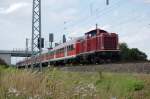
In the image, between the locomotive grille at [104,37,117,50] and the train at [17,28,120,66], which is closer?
the train at [17,28,120,66]

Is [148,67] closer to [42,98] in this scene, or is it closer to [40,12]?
[40,12]

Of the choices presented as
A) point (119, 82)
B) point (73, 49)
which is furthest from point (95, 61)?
point (119, 82)

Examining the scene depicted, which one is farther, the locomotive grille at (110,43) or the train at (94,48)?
the locomotive grille at (110,43)

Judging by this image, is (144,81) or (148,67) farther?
(148,67)

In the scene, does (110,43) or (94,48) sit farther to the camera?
(94,48)

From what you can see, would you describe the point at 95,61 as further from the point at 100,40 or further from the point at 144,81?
the point at 144,81

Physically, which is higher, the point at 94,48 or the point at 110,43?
the point at 110,43

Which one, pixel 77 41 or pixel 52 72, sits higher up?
pixel 77 41

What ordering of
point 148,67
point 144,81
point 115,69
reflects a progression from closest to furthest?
1. point 144,81
2. point 148,67
3. point 115,69

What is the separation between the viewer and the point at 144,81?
1539 centimetres

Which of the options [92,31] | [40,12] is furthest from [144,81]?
[92,31]

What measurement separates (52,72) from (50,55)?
143ft

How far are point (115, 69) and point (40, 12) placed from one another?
7.03m

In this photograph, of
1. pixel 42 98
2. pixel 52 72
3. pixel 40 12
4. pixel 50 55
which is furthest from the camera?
pixel 50 55
